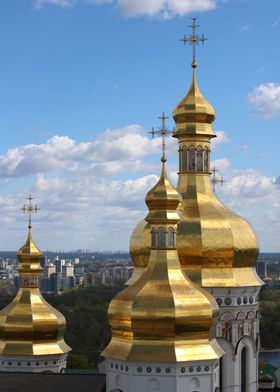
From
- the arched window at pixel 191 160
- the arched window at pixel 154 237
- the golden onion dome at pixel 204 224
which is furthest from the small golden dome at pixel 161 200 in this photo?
the arched window at pixel 191 160

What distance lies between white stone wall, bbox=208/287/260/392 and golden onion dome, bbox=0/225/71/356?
14.6 feet

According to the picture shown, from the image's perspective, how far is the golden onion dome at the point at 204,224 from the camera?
711 inches

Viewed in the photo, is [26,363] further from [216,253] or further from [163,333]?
[163,333]

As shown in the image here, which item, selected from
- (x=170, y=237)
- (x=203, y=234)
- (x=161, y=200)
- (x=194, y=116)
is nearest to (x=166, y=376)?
(x=170, y=237)

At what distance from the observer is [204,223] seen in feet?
59.7

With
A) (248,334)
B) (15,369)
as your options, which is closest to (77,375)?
(15,369)

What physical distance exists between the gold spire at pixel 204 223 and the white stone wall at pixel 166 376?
2.81m

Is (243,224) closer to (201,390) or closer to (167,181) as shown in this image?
(167,181)

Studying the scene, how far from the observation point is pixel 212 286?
59.2 ft

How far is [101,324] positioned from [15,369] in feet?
109

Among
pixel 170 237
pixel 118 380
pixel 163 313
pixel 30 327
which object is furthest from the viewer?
pixel 30 327

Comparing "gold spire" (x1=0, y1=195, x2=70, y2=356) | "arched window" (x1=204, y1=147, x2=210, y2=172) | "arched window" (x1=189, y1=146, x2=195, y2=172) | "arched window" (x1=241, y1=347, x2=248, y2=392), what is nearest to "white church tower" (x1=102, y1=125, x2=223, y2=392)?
"arched window" (x1=241, y1=347, x2=248, y2=392)

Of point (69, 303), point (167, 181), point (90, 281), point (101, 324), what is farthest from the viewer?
point (90, 281)

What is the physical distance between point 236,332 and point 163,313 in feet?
11.4
